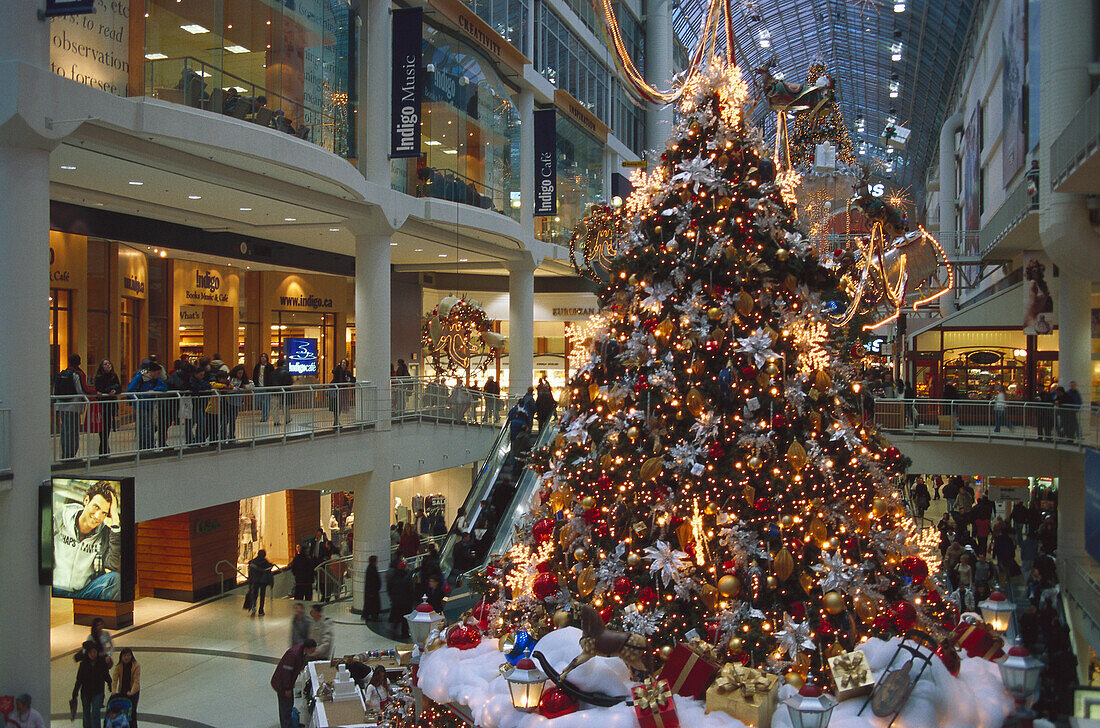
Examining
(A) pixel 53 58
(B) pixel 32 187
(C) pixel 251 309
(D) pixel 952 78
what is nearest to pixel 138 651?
(B) pixel 32 187

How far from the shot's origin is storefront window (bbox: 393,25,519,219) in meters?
18.2

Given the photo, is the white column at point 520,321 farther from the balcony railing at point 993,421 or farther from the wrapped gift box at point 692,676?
the wrapped gift box at point 692,676

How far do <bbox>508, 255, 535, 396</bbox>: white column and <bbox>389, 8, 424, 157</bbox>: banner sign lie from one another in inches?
323

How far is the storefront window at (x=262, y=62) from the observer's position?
1133cm

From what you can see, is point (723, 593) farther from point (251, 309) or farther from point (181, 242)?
point (251, 309)

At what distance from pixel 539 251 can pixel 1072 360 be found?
42.4 feet

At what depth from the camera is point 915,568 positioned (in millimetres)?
6031

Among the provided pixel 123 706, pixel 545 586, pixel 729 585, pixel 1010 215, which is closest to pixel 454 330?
pixel 123 706

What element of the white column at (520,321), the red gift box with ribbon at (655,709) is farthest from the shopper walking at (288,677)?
the white column at (520,321)

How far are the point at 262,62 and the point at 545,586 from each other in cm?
989

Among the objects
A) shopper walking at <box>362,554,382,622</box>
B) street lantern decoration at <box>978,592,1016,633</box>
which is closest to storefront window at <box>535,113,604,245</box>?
shopper walking at <box>362,554,382,622</box>

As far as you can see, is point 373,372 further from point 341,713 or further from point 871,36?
point 871,36

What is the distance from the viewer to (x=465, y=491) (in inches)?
976

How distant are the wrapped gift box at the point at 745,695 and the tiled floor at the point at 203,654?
7.24 metres
